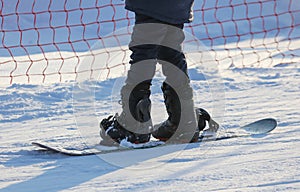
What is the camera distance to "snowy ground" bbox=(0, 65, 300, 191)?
286 cm

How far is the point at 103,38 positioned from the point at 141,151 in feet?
15.9

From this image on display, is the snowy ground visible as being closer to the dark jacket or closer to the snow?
the snow

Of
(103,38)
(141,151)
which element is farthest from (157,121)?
(103,38)

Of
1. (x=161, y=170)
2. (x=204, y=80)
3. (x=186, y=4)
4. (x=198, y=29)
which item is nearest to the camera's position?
(x=161, y=170)

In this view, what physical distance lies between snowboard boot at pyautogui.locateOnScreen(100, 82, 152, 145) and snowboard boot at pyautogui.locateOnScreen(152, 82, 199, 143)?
0.14 m

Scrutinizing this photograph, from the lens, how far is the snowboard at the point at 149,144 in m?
3.46

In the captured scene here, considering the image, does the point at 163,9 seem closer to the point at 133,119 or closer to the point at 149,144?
the point at 133,119

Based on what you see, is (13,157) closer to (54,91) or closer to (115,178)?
(115,178)

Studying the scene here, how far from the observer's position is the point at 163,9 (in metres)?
3.53

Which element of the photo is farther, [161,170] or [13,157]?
[13,157]

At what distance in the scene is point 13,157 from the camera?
342cm

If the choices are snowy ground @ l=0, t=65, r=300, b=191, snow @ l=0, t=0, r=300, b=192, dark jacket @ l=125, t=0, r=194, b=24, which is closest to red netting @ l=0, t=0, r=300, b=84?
snow @ l=0, t=0, r=300, b=192

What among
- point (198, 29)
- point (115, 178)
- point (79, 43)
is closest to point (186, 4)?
point (115, 178)

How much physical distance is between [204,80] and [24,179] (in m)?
2.95
